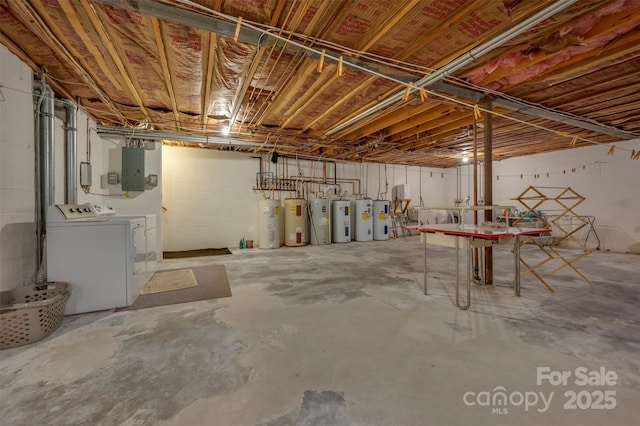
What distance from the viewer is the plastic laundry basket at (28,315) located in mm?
1981

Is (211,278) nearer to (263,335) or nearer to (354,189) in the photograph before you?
(263,335)

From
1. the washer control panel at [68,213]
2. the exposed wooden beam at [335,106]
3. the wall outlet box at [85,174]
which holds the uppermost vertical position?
the exposed wooden beam at [335,106]

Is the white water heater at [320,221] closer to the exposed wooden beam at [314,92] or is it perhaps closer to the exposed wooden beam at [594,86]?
the exposed wooden beam at [314,92]

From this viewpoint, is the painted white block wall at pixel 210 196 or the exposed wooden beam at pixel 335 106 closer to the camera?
the exposed wooden beam at pixel 335 106

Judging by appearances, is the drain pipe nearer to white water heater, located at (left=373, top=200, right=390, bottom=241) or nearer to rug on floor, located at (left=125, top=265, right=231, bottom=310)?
rug on floor, located at (left=125, top=265, right=231, bottom=310)

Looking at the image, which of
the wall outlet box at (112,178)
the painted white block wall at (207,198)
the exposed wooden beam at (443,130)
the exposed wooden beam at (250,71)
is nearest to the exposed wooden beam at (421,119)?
the exposed wooden beam at (443,130)

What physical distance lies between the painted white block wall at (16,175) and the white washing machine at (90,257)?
24 cm

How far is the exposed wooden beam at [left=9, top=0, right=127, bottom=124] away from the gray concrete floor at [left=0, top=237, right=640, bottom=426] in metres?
2.56

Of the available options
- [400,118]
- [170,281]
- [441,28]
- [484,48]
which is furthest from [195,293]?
[400,118]

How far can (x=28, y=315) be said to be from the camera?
204 centimetres

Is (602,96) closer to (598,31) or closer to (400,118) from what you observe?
(598,31)

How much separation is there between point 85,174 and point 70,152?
51 centimetres

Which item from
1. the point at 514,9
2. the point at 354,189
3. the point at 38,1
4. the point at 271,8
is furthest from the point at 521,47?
the point at 354,189

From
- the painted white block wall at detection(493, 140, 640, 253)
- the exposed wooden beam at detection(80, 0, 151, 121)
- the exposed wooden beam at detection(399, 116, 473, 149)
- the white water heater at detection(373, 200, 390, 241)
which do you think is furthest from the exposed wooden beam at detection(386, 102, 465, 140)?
the painted white block wall at detection(493, 140, 640, 253)
